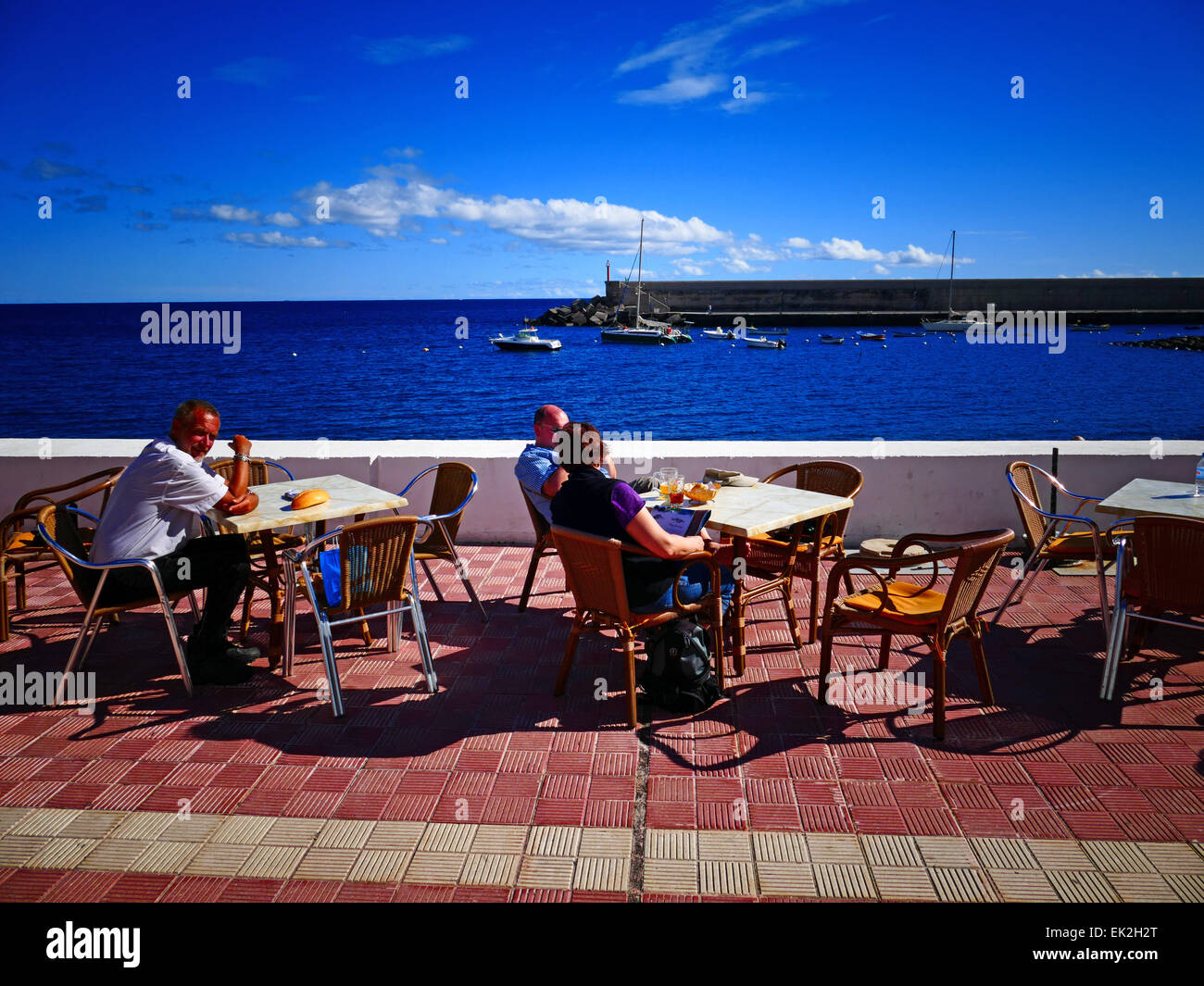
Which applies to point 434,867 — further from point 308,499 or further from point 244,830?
point 308,499

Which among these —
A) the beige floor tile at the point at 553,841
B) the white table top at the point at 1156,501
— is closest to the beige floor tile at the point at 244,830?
the beige floor tile at the point at 553,841

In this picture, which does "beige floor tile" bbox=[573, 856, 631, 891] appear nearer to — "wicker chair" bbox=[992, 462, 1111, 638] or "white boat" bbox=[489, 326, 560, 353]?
"wicker chair" bbox=[992, 462, 1111, 638]

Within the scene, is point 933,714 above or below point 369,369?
below

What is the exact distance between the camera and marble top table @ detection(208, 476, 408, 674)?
3.76m

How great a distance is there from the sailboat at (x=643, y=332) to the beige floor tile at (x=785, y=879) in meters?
78.6

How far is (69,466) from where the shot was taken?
19.5 ft

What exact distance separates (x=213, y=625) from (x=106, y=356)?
7470cm

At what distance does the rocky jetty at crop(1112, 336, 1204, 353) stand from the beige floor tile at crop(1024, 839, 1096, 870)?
271 feet

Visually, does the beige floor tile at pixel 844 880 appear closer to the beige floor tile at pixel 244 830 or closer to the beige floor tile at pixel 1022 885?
the beige floor tile at pixel 1022 885

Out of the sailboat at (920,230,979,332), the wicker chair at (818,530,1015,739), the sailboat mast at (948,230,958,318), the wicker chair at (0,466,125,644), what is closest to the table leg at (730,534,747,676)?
the wicker chair at (818,530,1015,739)

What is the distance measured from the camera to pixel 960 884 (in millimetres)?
2352

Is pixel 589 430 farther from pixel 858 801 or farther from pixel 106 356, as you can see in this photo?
pixel 106 356
